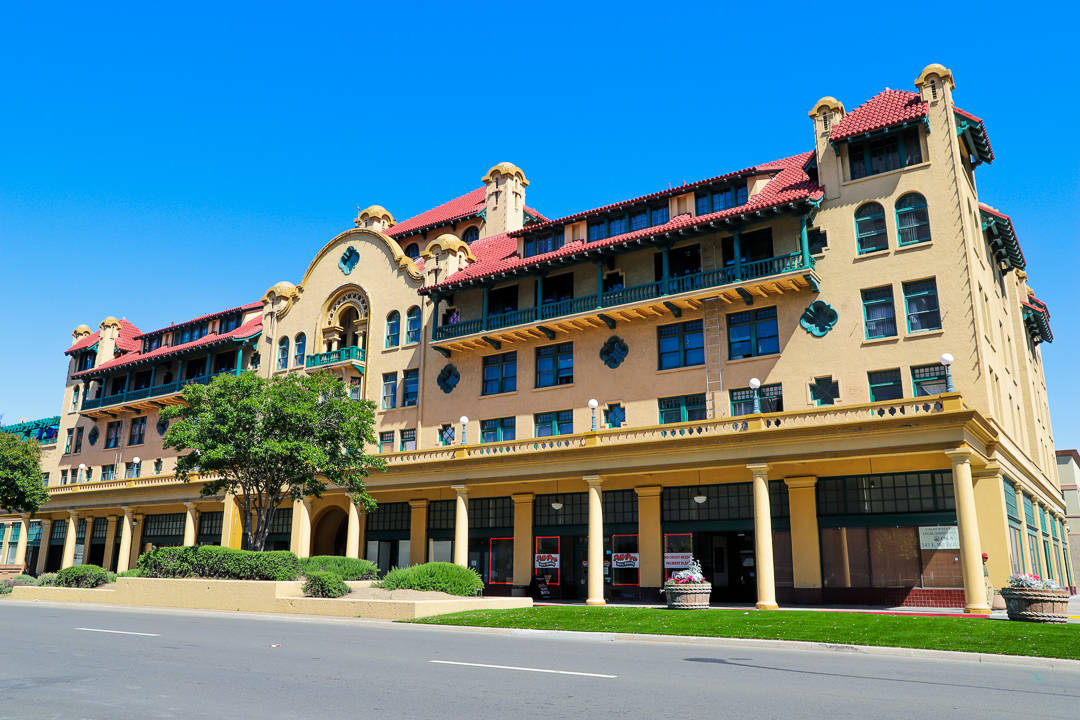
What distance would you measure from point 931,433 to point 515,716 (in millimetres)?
20855

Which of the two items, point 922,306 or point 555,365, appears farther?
point 555,365

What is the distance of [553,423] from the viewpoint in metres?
37.5

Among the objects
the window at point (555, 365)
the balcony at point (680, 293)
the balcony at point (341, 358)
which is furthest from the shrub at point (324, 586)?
the balcony at point (341, 358)

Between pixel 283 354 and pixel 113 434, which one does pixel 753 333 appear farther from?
pixel 113 434

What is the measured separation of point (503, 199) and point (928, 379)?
2610 centimetres

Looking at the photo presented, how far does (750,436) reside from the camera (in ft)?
91.2

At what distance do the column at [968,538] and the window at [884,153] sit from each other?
12575 millimetres

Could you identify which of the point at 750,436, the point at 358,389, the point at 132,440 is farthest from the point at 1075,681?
the point at 132,440

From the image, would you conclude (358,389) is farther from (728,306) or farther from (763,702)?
(763,702)

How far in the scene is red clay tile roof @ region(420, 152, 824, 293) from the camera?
1260 inches

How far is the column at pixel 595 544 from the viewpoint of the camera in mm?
29812

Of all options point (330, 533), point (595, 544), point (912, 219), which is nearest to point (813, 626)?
point (595, 544)

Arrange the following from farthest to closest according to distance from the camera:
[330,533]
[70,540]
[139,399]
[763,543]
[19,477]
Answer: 1. [70,540]
2. [139,399]
3. [19,477]
4. [330,533]
5. [763,543]

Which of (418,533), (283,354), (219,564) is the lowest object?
(219,564)
